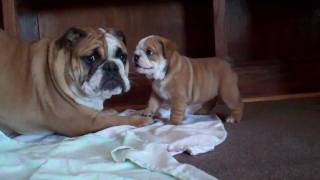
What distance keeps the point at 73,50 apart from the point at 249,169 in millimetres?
595

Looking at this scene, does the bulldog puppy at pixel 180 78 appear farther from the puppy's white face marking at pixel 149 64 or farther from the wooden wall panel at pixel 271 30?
the wooden wall panel at pixel 271 30

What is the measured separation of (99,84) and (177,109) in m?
0.29

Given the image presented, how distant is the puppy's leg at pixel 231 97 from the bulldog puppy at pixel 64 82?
368 millimetres

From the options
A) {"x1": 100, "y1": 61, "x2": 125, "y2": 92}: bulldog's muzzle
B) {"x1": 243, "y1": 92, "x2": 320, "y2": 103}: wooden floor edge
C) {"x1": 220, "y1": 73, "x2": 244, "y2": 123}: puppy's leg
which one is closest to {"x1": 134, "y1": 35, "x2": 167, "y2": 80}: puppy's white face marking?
{"x1": 100, "y1": 61, "x2": 125, "y2": 92}: bulldog's muzzle

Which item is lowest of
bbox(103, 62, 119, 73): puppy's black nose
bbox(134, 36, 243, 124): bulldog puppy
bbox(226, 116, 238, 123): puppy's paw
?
bbox(226, 116, 238, 123): puppy's paw

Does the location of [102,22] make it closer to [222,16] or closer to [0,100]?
[222,16]

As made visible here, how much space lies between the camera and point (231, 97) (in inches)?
60.6

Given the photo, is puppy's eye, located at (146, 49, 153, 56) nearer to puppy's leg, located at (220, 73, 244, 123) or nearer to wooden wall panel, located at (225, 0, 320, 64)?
puppy's leg, located at (220, 73, 244, 123)

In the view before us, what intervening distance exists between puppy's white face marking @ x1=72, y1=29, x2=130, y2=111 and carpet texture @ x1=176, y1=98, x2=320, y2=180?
1.01ft

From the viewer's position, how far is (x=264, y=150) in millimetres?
1190

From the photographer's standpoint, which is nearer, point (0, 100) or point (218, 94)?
point (0, 100)

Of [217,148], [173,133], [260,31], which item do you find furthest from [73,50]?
[260,31]

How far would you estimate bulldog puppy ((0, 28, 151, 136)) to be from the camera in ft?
4.26

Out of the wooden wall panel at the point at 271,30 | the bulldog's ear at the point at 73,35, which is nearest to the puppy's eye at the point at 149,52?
the bulldog's ear at the point at 73,35
